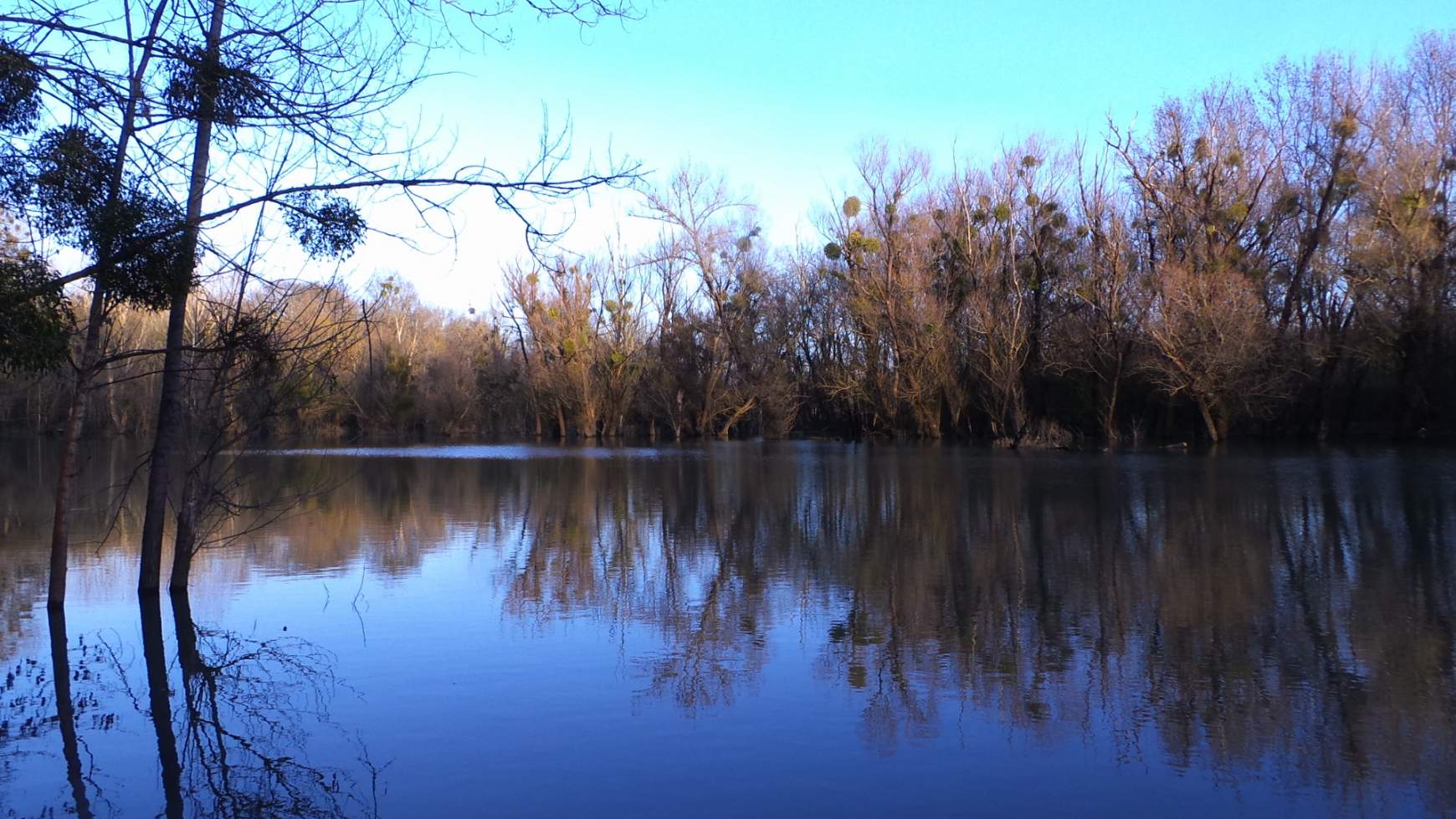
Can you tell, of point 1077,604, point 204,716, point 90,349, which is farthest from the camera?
point 1077,604

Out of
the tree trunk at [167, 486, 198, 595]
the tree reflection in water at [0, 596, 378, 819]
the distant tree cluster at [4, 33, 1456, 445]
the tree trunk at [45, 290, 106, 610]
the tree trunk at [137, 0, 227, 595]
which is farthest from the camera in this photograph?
the distant tree cluster at [4, 33, 1456, 445]

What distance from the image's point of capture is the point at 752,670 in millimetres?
7910

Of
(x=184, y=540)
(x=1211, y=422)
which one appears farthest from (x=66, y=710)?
(x=1211, y=422)

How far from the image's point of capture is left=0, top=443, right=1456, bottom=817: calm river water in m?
5.61

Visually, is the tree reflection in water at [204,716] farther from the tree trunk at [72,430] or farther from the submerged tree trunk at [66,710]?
the tree trunk at [72,430]

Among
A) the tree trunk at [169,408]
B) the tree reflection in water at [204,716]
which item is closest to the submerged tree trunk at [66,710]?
the tree reflection in water at [204,716]

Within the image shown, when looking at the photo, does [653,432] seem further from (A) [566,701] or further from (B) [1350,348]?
(A) [566,701]

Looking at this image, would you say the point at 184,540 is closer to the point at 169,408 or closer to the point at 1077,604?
the point at 169,408

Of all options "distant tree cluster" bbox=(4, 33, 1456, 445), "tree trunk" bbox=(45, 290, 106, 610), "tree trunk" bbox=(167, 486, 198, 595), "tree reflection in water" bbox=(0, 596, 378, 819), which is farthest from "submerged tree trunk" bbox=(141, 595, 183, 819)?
"distant tree cluster" bbox=(4, 33, 1456, 445)

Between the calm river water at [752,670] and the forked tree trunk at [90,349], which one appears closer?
the calm river water at [752,670]

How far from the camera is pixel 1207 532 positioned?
1445cm

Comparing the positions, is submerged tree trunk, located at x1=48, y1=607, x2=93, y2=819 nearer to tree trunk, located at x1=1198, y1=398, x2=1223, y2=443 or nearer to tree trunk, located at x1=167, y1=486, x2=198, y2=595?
tree trunk, located at x1=167, y1=486, x2=198, y2=595

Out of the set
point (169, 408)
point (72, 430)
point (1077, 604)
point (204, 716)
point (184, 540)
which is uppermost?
point (169, 408)

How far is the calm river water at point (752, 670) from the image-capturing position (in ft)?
18.4
